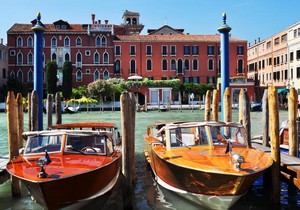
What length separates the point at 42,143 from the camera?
316 inches

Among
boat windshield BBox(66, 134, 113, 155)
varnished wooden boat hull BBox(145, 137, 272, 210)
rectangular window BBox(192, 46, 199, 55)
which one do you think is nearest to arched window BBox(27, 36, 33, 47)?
rectangular window BBox(192, 46, 199, 55)

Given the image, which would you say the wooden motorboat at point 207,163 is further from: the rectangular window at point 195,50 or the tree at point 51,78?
the rectangular window at point 195,50

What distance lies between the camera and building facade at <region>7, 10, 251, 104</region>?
50125 mm

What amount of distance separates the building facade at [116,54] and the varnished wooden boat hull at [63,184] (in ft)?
143

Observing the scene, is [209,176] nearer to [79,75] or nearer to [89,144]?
[89,144]

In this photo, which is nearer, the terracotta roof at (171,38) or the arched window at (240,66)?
the terracotta roof at (171,38)

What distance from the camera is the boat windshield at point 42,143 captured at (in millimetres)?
7984

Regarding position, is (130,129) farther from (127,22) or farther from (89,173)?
(127,22)

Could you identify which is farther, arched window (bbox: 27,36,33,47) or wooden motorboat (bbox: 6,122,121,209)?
arched window (bbox: 27,36,33,47)

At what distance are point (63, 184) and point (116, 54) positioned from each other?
147 ft

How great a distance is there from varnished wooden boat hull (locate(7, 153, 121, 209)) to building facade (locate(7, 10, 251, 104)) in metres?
43.5

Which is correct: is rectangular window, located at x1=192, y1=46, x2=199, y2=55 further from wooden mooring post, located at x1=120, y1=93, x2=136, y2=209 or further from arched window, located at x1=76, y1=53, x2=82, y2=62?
wooden mooring post, located at x1=120, y1=93, x2=136, y2=209

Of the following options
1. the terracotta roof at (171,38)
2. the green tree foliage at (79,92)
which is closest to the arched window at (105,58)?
the terracotta roof at (171,38)

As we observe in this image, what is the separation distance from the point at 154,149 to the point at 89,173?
2543mm
